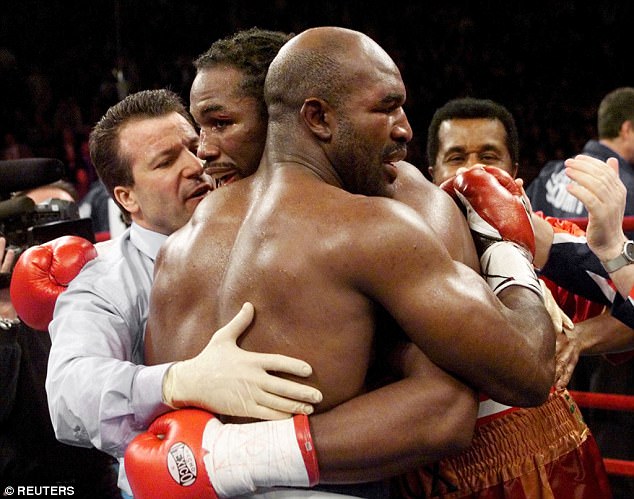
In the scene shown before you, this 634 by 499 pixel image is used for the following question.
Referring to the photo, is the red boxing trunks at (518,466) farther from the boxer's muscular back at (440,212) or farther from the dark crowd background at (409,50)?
the dark crowd background at (409,50)

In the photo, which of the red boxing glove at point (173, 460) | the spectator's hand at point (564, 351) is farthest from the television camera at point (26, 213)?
the spectator's hand at point (564, 351)

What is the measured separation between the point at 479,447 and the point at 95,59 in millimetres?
6337

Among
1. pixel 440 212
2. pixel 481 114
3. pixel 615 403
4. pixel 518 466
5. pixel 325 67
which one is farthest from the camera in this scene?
pixel 481 114

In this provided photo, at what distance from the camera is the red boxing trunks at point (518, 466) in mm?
1461

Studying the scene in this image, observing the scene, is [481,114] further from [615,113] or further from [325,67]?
[615,113]

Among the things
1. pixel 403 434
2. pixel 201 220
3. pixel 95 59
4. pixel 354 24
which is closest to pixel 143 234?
pixel 201 220

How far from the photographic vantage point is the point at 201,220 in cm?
133

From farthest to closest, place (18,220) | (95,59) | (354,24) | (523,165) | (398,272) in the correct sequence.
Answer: (354,24) → (95,59) → (523,165) → (18,220) → (398,272)

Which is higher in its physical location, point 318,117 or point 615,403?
point 318,117

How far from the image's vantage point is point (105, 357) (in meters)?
1.44

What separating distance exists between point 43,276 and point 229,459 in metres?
0.80

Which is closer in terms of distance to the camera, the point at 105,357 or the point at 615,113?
the point at 105,357

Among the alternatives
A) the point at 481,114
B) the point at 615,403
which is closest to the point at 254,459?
the point at 615,403

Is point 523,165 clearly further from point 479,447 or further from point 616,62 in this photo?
point 479,447
